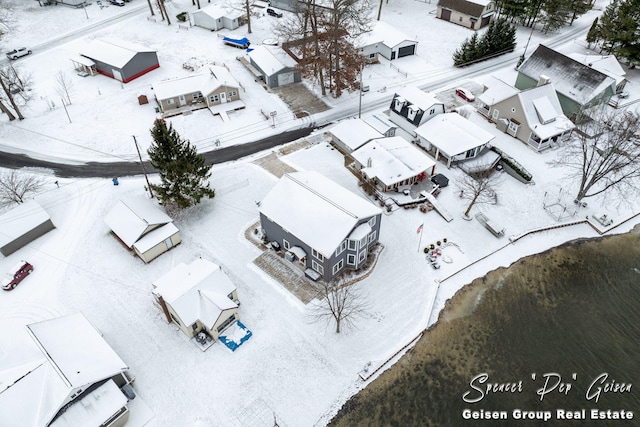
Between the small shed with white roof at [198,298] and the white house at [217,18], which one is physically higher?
the white house at [217,18]

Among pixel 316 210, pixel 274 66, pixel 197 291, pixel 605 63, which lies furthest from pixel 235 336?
pixel 605 63

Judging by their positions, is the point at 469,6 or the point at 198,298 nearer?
the point at 198,298

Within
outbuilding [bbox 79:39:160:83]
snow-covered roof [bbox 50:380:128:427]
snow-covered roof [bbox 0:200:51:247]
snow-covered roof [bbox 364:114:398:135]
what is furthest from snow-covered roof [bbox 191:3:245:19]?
snow-covered roof [bbox 50:380:128:427]

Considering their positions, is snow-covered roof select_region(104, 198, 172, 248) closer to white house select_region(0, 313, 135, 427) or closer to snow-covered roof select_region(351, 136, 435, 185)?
white house select_region(0, 313, 135, 427)

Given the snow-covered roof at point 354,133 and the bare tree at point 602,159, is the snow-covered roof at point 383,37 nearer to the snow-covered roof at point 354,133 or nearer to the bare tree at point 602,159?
the snow-covered roof at point 354,133

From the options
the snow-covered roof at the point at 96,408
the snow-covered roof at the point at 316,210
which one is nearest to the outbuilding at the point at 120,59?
the snow-covered roof at the point at 316,210

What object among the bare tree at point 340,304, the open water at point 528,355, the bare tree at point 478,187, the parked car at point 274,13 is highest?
the parked car at point 274,13

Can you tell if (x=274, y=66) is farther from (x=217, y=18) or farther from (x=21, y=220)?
(x=21, y=220)
